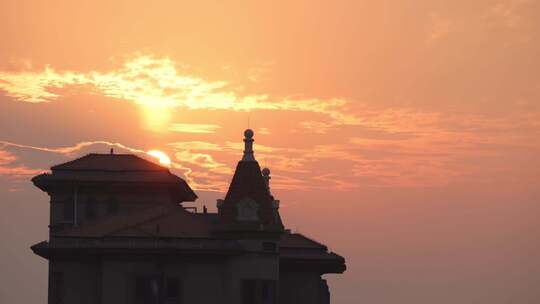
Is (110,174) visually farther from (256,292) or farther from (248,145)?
(256,292)

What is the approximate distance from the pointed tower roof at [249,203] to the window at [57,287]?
11.5 m

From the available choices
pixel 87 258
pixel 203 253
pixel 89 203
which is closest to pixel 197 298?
pixel 203 253

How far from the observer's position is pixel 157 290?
79.9m

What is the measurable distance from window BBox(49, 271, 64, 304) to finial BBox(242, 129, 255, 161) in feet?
47.4

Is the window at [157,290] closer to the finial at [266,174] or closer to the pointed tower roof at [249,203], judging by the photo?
the pointed tower roof at [249,203]

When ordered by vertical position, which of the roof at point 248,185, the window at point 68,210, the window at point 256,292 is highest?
the roof at point 248,185

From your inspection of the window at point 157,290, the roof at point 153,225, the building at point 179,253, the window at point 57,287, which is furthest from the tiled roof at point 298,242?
the window at point 57,287

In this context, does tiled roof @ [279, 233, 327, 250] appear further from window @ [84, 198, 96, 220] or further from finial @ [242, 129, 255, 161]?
window @ [84, 198, 96, 220]

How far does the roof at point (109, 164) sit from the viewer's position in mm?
92875

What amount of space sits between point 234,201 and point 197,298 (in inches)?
267

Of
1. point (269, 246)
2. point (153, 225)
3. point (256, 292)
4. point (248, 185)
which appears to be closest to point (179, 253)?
point (153, 225)

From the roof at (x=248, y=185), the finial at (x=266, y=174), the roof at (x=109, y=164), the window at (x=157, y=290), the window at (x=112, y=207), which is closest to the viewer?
the window at (x=157, y=290)

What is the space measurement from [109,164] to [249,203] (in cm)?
1622

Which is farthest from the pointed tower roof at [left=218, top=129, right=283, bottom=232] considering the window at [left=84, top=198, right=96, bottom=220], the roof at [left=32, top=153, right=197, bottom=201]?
the window at [left=84, top=198, right=96, bottom=220]
